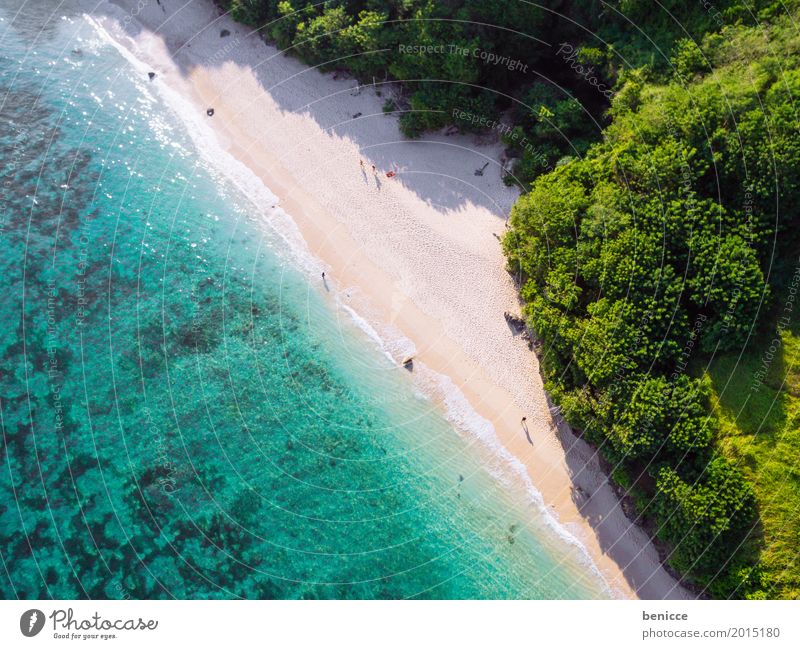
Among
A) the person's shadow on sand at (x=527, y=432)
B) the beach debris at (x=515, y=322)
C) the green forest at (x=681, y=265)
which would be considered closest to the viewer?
the green forest at (x=681, y=265)

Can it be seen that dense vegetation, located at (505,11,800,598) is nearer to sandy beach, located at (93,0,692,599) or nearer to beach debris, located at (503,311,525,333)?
beach debris, located at (503,311,525,333)

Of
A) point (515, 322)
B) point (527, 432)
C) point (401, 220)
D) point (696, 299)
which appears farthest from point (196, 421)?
point (696, 299)

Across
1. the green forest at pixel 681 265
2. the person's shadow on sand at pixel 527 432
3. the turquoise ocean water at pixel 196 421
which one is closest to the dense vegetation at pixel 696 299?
the green forest at pixel 681 265

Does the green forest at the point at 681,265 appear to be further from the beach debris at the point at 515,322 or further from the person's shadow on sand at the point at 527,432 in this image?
the person's shadow on sand at the point at 527,432

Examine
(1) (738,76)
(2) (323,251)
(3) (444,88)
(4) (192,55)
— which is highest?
(1) (738,76)
